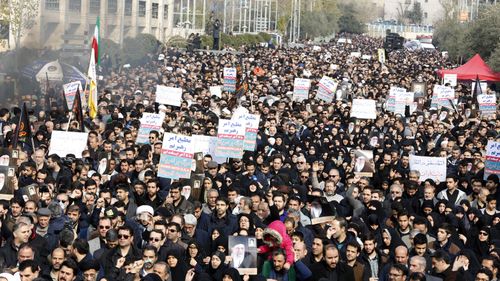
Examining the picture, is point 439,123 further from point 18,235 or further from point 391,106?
point 18,235

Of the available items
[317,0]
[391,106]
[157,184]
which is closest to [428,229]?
[157,184]

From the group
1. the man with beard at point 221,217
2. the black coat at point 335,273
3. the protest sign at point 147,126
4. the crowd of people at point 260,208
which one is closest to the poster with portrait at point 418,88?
the crowd of people at point 260,208

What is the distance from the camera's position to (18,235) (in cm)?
1235

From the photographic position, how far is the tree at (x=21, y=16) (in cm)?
3669

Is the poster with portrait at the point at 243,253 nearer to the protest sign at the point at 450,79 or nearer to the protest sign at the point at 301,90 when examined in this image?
the protest sign at the point at 301,90

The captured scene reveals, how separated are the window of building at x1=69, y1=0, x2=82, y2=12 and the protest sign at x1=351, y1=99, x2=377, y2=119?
11.1 m

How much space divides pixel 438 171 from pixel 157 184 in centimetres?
456

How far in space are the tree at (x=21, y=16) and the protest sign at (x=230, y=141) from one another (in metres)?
16.9

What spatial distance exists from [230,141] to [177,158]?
8.19 feet

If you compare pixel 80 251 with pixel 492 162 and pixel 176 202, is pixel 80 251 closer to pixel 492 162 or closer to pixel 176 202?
pixel 176 202

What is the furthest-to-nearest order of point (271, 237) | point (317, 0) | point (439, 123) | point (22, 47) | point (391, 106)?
point (317, 0)
point (22, 47)
point (391, 106)
point (439, 123)
point (271, 237)

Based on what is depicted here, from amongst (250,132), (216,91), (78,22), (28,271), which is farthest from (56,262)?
(78,22)

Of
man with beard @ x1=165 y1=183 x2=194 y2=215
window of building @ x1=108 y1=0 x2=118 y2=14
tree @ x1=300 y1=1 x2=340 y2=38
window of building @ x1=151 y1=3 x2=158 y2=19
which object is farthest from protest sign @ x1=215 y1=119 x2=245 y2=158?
tree @ x1=300 y1=1 x2=340 y2=38

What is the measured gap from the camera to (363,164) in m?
20.0
